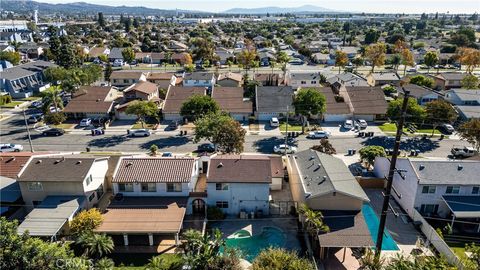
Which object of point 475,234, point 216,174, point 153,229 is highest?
point 216,174

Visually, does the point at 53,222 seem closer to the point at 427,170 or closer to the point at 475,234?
the point at 427,170

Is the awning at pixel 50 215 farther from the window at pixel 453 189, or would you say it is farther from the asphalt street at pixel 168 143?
the window at pixel 453 189

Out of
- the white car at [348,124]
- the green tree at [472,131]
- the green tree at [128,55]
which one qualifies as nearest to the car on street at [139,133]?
the white car at [348,124]

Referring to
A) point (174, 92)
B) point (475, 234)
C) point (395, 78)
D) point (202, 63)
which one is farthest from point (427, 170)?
point (202, 63)

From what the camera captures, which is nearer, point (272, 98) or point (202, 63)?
point (272, 98)

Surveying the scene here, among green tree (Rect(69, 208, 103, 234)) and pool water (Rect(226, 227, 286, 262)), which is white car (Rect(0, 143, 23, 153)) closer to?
green tree (Rect(69, 208, 103, 234))

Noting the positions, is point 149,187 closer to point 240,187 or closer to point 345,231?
point 240,187
